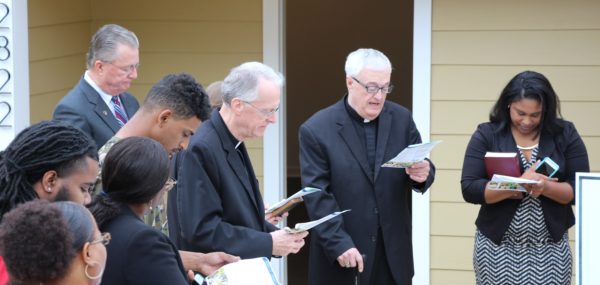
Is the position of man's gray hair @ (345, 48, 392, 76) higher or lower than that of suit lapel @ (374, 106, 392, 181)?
higher

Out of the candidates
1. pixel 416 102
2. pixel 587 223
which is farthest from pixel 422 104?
pixel 587 223

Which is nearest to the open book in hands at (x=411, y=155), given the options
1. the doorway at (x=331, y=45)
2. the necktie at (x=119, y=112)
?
the necktie at (x=119, y=112)

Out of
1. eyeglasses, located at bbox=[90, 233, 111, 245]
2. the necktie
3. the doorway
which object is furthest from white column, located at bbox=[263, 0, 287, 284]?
the doorway

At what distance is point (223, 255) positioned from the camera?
3.72 metres

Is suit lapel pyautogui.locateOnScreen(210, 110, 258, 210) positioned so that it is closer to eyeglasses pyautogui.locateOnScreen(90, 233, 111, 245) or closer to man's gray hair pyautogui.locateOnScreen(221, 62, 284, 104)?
man's gray hair pyautogui.locateOnScreen(221, 62, 284, 104)

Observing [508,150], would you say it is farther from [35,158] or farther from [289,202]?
[35,158]

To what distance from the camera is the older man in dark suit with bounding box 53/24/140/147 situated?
14.8 feet

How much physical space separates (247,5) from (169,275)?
12.8 feet

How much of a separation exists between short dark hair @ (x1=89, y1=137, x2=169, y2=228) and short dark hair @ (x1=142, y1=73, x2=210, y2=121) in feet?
2.29

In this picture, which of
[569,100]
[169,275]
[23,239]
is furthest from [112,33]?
[569,100]

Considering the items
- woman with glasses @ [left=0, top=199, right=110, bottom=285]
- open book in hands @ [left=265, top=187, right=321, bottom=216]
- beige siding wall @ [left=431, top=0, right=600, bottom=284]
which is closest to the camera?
woman with glasses @ [left=0, top=199, right=110, bottom=285]

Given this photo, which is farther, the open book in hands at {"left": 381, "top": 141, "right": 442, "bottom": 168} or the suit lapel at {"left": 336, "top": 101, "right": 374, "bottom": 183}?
the suit lapel at {"left": 336, "top": 101, "right": 374, "bottom": 183}

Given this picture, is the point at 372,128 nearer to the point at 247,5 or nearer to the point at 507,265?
the point at 507,265

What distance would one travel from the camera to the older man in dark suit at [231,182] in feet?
12.2
